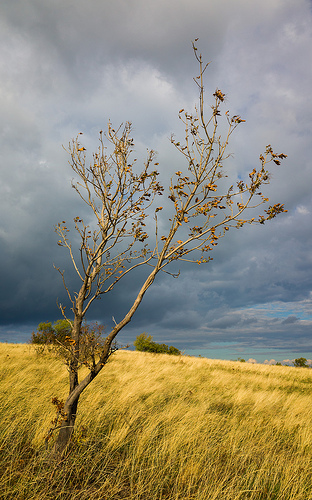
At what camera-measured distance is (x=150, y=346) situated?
123 feet

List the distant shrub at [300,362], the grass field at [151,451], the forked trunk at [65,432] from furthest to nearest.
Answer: the distant shrub at [300,362], the forked trunk at [65,432], the grass field at [151,451]

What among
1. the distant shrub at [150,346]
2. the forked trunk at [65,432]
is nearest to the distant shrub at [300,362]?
the distant shrub at [150,346]

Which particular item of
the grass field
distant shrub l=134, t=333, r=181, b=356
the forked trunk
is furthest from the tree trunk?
distant shrub l=134, t=333, r=181, b=356

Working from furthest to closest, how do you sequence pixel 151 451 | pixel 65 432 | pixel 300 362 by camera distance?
pixel 300 362, pixel 151 451, pixel 65 432

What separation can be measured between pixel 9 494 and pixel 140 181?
182 inches

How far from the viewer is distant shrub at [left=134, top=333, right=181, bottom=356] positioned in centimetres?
3775

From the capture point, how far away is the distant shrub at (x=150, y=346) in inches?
1486

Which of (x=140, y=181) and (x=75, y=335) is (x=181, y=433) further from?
(x=140, y=181)

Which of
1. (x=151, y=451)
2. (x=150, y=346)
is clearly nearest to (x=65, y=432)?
(x=151, y=451)

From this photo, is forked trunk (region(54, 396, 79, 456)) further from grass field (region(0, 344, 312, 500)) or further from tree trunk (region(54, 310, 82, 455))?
grass field (region(0, 344, 312, 500))

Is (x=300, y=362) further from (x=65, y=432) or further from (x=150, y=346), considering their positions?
(x=65, y=432)

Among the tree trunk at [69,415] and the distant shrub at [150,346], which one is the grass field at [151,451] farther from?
the distant shrub at [150,346]

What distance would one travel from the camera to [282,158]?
13.6 ft

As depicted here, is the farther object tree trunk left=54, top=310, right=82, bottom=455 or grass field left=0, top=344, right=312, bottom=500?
tree trunk left=54, top=310, right=82, bottom=455
